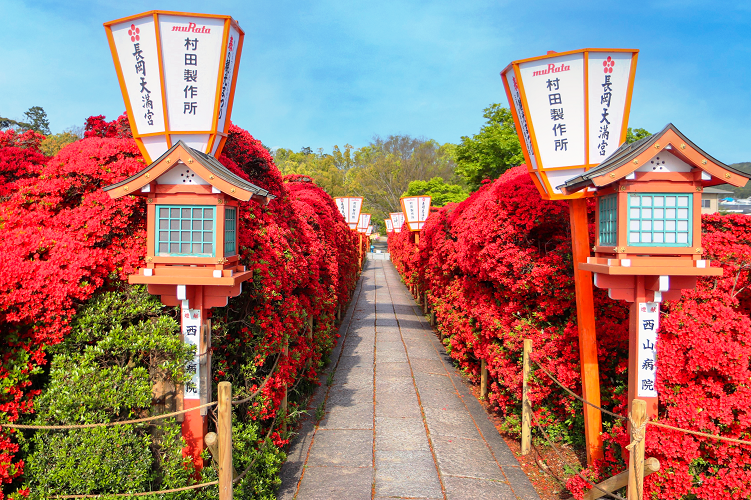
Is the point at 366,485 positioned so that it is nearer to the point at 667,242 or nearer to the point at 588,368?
the point at 588,368

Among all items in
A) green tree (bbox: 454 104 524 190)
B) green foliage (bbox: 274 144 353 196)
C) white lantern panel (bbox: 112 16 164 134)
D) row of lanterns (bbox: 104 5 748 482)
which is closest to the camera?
row of lanterns (bbox: 104 5 748 482)

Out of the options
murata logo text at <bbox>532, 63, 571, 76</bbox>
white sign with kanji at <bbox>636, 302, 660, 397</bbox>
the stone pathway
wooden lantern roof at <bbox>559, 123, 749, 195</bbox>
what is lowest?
the stone pathway

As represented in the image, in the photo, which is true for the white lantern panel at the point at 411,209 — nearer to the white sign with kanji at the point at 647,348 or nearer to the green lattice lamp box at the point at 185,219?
the white sign with kanji at the point at 647,348

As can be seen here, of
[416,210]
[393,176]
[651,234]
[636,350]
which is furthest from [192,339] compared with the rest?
[393,176]

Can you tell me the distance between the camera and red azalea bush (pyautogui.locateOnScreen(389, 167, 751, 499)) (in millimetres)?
3139

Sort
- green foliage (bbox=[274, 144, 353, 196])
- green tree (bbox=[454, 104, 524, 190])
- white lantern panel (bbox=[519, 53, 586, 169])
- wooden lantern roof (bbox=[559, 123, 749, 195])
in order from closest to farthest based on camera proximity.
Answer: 1. wooden lantern roof (bbox=[559, 123, 749, 195])
2. white lantern panel (bbox=[519, 53, 586, 169])
3. green tree (bbox=[454, 104, 524, 190])
4. green foliage (bbox=[274, 144, 353, 196])

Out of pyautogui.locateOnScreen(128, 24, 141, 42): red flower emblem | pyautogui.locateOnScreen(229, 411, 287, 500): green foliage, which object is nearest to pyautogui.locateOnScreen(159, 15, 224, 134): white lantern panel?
pyautogui.locateOnScreen(128, 24, 141, 42): red flower emblem

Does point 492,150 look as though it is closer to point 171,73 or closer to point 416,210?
point 416,210

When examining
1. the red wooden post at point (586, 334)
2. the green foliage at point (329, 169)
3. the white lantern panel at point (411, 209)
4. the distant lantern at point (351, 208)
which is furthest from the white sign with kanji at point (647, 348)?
the green foliage at point (329, 169)

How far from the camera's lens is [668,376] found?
11.2 ft

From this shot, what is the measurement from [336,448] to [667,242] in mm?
3965

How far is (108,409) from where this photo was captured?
315 cm

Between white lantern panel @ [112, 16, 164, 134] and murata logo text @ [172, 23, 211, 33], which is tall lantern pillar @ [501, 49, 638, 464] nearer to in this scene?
murata logo text @ [172, 23, 211, 33]

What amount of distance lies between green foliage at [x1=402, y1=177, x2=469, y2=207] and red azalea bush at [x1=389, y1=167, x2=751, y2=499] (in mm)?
25714
